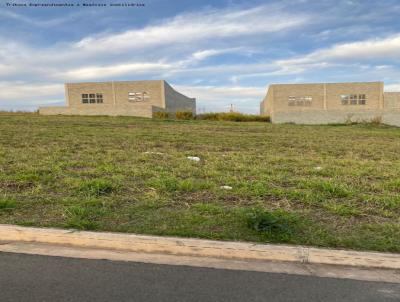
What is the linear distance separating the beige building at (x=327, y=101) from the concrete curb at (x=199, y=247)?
36.1m

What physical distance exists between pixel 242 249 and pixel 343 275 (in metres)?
1.02

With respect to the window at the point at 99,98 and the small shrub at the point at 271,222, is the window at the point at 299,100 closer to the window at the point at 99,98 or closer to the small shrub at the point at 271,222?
the window at the point at 99,98

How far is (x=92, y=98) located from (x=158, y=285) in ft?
145

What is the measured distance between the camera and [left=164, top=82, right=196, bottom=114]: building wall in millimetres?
45719

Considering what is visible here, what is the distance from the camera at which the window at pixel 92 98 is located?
147ft

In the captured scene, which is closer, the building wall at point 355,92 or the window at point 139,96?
the building wall at point 355,92

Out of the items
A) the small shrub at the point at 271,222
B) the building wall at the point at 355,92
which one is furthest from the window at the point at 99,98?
the small shrub at the point at 271,222

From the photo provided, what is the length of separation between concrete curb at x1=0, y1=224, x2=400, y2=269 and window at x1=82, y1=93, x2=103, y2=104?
42.6 m

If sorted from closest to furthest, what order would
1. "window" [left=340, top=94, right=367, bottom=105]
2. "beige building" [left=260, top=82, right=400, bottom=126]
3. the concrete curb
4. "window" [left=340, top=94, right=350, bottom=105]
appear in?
the concrete curb < "beige building" [left=260, top=82, right=400, bottom=126] < "window" [left=340, top=94, right=367, bottom=105] < "window" [left=340, top=94, right=350, bottom=105]

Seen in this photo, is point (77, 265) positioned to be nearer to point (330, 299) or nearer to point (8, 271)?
point (8, 271)

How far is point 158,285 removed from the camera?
328cm

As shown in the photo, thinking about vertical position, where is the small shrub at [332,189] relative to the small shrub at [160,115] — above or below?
below

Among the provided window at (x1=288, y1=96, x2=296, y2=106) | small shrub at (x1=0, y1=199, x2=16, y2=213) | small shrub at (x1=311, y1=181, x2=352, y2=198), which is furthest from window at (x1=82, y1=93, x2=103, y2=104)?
small shrub at (x1=311, y1=181, x2=352, y2=198)

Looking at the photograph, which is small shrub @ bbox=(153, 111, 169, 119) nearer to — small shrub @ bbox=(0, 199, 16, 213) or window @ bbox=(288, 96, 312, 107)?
window @ bbox=(288, 96, 312, 107)
